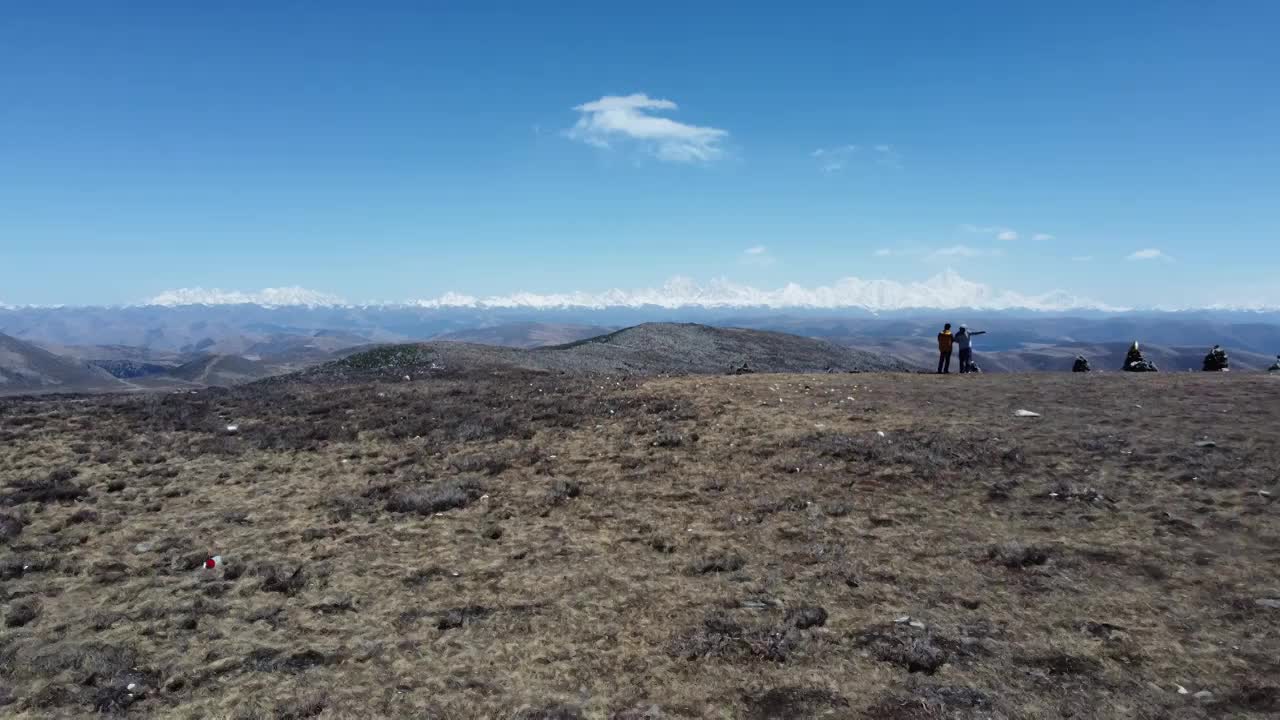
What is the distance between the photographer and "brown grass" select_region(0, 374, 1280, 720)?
8.20 meters

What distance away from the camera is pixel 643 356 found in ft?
232

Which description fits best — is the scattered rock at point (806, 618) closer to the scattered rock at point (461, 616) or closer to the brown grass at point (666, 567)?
the brown grass at point (666, 567)

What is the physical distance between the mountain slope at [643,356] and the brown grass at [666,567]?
24.1 metres

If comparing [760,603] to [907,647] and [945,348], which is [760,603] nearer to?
[907,647]

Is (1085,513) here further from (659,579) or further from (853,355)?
(853,355)

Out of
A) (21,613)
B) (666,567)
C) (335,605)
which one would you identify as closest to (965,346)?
(666,567)

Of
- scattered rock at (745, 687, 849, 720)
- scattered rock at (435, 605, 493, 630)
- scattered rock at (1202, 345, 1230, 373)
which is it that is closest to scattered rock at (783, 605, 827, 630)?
scattered rock at (745, 687, 849, 720)

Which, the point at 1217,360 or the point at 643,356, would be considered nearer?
the point at 1217,360

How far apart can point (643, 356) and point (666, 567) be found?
59.1 meters

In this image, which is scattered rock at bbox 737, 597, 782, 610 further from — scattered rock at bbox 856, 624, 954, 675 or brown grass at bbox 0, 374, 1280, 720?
scattered rock at bbox 856, 624, 954, 675

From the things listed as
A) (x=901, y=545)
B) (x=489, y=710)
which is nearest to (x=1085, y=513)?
(x=901, y=545)

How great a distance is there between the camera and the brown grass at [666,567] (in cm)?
820

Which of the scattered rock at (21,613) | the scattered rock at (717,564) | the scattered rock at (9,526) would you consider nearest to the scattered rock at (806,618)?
the scattered rock at (717,564)

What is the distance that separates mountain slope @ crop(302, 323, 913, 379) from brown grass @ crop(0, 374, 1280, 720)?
948 inches
